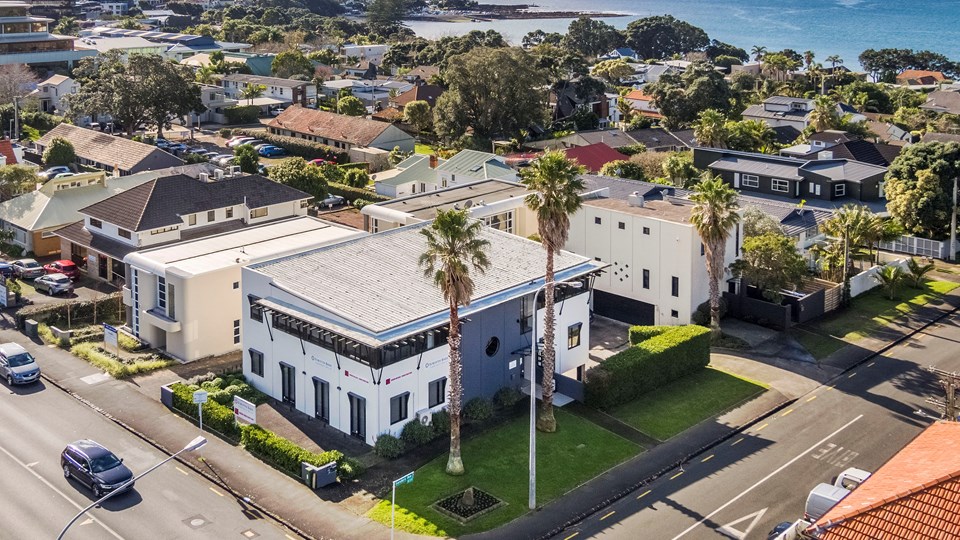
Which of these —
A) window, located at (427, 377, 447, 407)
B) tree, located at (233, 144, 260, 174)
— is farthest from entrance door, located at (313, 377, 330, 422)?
tree, located at (233, 144, 260, 174)

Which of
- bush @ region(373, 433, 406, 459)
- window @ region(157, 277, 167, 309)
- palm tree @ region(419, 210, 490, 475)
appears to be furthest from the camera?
window @ region(157, 277, 167, 309)

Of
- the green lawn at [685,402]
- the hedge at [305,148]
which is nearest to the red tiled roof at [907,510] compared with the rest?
the green lawn at [685,402]

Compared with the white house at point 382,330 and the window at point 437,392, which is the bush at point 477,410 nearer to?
the white house at point 382,330

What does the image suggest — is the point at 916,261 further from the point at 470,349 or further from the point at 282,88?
the point at 282,88

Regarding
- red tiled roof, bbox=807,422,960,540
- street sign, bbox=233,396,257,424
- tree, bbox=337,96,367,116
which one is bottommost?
street sign, bbox=233,396,257,424

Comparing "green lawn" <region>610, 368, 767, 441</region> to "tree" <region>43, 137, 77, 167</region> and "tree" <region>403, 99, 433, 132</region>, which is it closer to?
"tree" <region>43, 137, 77, 167</region>

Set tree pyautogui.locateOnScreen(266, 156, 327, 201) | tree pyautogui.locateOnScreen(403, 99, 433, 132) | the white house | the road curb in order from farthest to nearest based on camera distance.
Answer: tree pyautogui.locateOnScreen(403, 99, 433, 132) → tree pyautogui.locateOnScreen(266, 156, 327, 201) → the white house → the road curb

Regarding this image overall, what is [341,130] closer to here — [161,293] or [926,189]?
[161,293]
